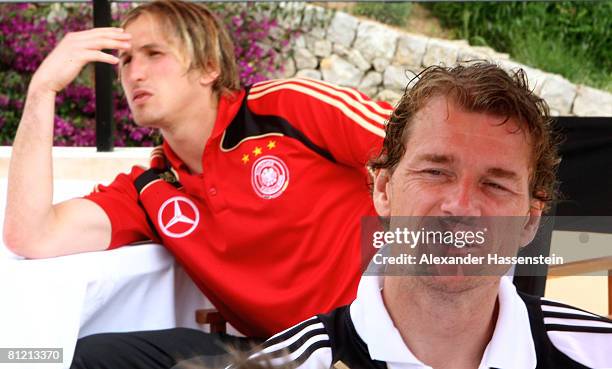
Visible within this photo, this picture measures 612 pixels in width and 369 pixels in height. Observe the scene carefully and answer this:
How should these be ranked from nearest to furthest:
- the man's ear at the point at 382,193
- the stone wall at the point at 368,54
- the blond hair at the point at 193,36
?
the man's ear at the point at 382,193 → the blond hair at the point at 193,36 → the stone wall at the point at 368,54

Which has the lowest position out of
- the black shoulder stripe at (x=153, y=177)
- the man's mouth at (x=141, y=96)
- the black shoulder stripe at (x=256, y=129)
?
the black shoulder stripe at (x=153, y=177)

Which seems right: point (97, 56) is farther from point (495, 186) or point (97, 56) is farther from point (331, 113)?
point (495, 186)

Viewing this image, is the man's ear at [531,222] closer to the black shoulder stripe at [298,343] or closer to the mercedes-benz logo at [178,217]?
the black shoulder stripe at [298,343]

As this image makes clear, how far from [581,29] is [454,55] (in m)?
1.04

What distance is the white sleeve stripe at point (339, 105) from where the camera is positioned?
256 centimetres

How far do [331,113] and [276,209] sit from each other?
0.95ft

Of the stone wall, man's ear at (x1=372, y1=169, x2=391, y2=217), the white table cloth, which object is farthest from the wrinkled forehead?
the stone wall

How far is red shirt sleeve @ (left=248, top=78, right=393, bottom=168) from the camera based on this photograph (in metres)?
2.58

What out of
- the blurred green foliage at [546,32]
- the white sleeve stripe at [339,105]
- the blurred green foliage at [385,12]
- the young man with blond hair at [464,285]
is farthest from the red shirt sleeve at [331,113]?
the blurred green foliage at [546,32]

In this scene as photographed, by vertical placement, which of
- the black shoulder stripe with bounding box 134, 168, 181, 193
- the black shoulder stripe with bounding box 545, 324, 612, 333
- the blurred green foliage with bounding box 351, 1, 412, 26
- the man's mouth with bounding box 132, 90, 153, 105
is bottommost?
the black shoulder stripe with bounding box 134, 168, 181, 193

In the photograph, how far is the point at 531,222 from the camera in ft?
4.96

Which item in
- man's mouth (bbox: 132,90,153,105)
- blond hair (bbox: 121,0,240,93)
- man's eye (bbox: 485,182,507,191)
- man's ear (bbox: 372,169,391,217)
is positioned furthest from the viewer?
blond hair (bbox: 121,0,240,93)

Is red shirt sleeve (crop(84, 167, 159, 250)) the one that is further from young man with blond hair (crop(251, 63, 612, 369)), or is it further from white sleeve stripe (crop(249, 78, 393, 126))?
young man with blond hair (crop(251, 63, 612, 369))

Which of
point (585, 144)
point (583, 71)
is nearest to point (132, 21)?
point (585, 144)
